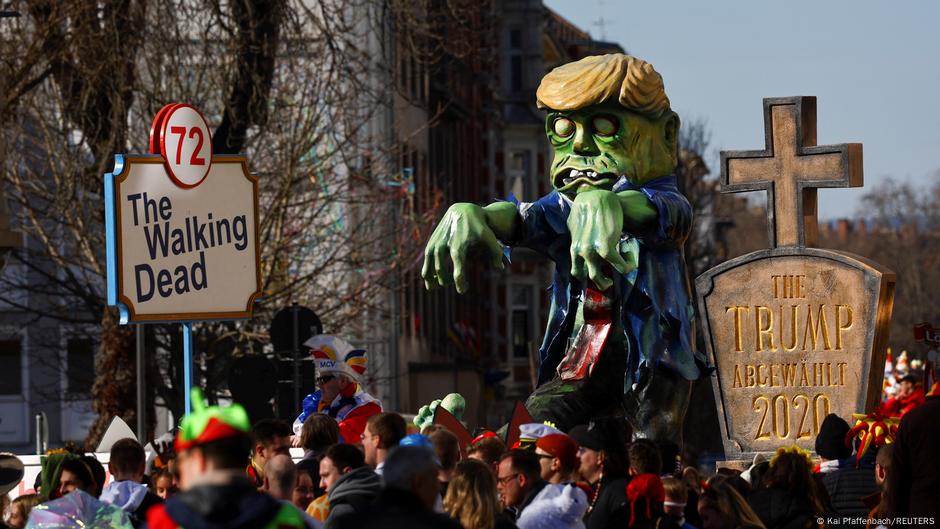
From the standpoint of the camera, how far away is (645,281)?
13.2m

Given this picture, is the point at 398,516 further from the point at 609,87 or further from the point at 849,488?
the point at 609,87

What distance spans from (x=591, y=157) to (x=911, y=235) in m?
94.2

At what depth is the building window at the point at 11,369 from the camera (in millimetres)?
41656

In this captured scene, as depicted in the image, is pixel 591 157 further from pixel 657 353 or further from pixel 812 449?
pixel 812 449

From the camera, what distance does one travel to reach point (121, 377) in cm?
2133

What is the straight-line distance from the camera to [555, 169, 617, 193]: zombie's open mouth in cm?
1301

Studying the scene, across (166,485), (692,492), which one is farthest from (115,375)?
(692,492)

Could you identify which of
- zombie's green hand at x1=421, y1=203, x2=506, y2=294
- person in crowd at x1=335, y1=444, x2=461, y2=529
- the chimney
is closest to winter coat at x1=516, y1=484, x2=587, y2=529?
person in crowd at x1=335, y1=444, x2=461, y2=529

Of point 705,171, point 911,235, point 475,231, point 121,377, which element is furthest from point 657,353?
point 911,235

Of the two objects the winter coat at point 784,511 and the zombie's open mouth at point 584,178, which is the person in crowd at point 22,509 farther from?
the zombie's open mouth at point 584,178

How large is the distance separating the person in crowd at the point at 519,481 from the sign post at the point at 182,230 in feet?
15.8

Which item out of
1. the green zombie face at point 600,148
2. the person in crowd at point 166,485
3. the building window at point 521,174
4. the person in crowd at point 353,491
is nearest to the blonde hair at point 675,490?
the person in crowd at point 353,491

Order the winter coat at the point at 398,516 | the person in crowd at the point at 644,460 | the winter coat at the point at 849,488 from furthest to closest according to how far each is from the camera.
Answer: the winter coat at the point at 849,488
the person in crowd at the point at 644,460
the winter coat at the point at 398,516

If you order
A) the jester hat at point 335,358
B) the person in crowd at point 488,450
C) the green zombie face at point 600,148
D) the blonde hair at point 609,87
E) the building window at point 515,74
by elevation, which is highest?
the building window at point 515,74
